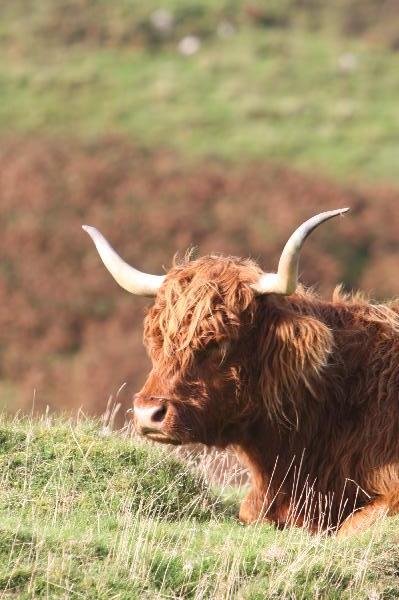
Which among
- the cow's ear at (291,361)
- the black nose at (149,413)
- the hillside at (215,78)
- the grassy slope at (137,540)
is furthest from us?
the hillside at (215,78)

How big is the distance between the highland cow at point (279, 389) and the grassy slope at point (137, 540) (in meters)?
0.45

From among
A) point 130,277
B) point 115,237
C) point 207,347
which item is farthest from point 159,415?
point 115,237

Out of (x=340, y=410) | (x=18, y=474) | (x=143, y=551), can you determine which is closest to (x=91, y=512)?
(x=18, y=474)

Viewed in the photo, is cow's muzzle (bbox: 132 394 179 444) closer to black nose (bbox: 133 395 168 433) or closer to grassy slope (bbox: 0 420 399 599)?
black nose (bbox: 133 395 168 433)

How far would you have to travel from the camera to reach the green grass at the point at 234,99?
31.4 meters

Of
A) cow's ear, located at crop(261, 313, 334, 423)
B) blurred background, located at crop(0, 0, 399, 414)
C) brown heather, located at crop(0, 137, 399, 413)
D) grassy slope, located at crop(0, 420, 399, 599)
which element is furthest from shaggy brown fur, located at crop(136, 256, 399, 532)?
brown heather, located at crop(0, 137, 399, 413)

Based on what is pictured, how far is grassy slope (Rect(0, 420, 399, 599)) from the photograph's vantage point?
18.4 feet

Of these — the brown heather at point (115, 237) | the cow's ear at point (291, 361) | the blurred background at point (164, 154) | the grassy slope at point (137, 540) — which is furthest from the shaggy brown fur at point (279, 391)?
the brown heather at point (115, 237)

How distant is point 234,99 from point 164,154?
15.0 feet

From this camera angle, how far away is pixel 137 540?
5973 mm

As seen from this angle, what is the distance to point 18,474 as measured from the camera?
723 cm

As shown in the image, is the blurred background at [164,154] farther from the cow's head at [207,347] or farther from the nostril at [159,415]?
the nostril at [159,415]

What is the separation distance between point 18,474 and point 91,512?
59cm

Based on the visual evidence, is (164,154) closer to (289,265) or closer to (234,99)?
(234,99)
